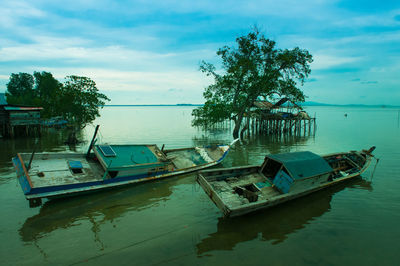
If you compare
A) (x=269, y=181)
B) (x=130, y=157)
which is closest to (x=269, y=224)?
(x=269, y=181)

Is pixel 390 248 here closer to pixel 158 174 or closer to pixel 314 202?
pixel 314 202

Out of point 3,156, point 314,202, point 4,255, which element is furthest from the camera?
point 3,156

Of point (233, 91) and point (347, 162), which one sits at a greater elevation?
point (233, 91)

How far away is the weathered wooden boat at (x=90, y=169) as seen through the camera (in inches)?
363

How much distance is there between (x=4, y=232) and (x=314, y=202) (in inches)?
477

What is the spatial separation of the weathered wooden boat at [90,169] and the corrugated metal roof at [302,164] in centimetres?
549

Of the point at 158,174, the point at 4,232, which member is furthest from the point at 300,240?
the point at 4,232

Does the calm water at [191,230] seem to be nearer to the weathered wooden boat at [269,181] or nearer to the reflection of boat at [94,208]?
the reflection of boat at [94,208]

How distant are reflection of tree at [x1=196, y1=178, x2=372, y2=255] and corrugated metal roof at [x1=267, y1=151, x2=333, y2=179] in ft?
4.35

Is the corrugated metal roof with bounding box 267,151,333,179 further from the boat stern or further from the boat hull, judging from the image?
the boat stern

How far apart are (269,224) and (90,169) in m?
8.72

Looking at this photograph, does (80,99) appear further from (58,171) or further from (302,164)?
(302,164)

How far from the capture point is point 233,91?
29484mm

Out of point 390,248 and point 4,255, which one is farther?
point 390,248
